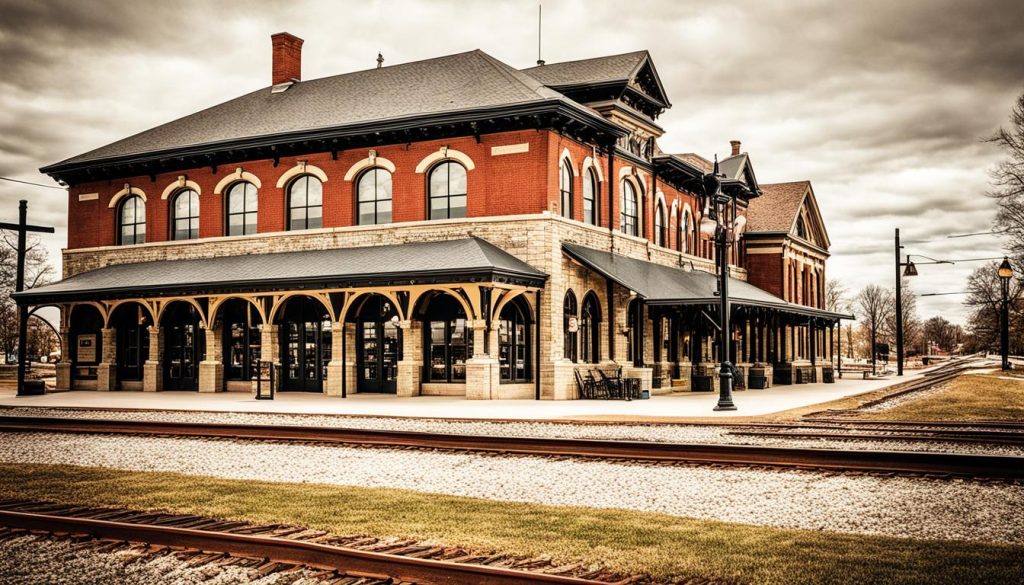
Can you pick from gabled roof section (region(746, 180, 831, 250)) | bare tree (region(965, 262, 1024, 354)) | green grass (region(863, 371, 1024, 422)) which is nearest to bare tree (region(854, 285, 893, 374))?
bare tree (region(965, 262, 1024, 354))

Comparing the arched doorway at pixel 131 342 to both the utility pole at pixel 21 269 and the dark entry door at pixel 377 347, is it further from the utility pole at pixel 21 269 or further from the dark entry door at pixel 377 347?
the dark entry door at pixel 377 347

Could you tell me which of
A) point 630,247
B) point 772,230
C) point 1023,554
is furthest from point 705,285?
point 1023,554

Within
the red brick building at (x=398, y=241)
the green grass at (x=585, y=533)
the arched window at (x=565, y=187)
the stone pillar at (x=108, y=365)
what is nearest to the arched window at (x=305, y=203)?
the red brick building at (x=398, y=241)

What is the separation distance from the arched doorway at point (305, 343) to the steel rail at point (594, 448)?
11823mm

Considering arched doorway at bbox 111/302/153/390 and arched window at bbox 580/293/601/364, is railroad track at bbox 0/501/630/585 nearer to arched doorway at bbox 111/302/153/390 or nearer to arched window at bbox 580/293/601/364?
arched window at bbox 580/293/601/364

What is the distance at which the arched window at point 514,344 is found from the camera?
1022 inches

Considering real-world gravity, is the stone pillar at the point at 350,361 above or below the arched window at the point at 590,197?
below

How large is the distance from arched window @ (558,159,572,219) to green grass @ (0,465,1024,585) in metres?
18.1

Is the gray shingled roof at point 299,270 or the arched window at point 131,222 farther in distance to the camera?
the arched window at point 131,222

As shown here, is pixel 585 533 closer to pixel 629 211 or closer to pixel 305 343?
pixel 305 343

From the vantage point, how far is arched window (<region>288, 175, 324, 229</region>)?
29.7 metres

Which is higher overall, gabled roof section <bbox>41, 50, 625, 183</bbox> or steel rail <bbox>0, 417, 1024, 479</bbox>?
gabled roof section <bbox>41, 50, 625, 183</bbox>

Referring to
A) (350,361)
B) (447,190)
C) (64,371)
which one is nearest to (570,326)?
(447,190)

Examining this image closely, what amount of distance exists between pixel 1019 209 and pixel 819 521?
102 feet
